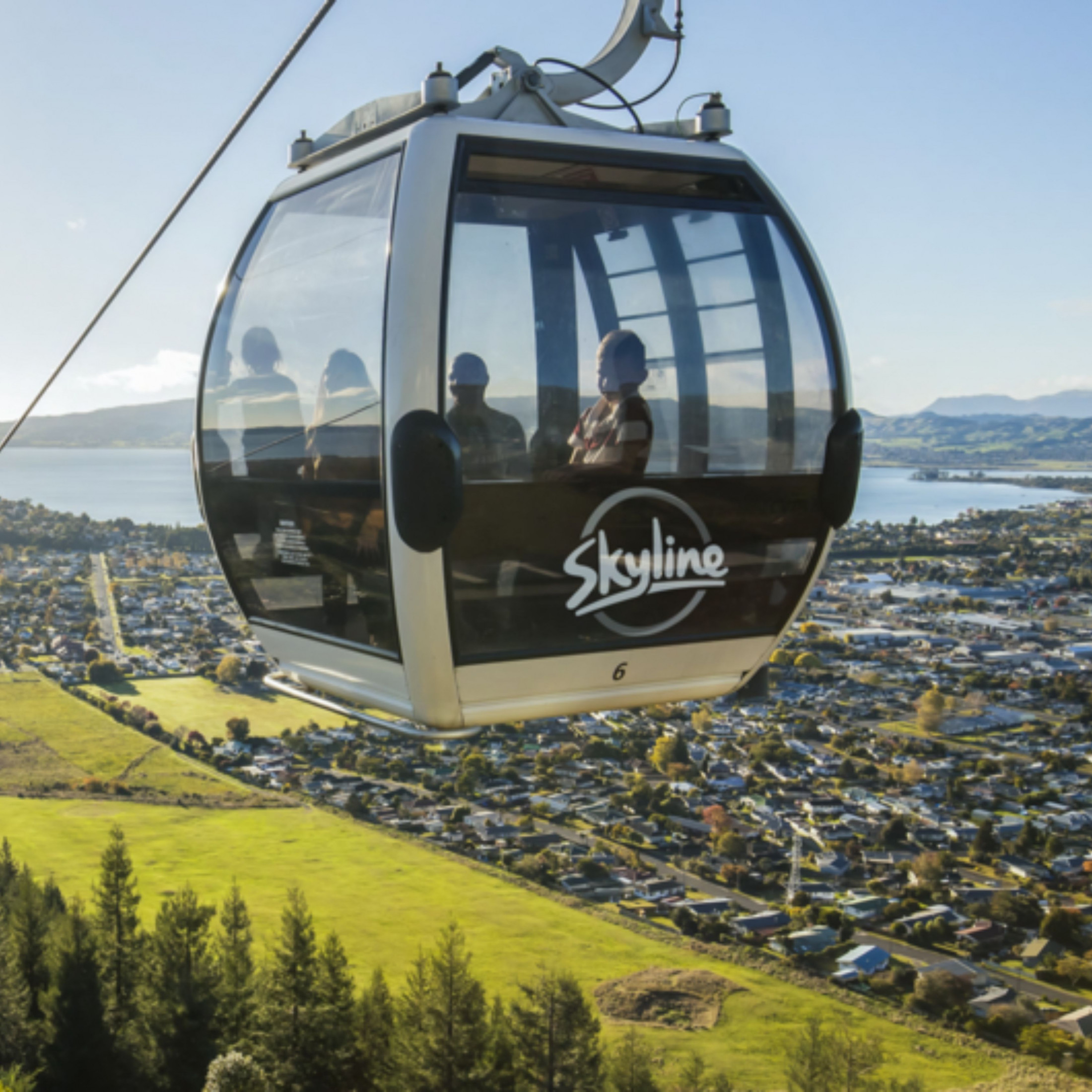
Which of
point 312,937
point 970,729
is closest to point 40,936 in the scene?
point 312,937

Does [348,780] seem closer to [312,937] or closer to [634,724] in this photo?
[634,724]

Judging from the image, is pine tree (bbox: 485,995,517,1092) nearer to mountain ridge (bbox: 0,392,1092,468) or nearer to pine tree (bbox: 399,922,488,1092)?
pine tree (bbox: 399,922,488,1092)

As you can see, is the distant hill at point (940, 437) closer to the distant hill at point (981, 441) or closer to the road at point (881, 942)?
the distant hill at point (981, 441)

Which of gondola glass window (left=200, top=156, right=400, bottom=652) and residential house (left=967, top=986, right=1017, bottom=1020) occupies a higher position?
gondola glass window (left=200, top=156, right=400, bottom=652)

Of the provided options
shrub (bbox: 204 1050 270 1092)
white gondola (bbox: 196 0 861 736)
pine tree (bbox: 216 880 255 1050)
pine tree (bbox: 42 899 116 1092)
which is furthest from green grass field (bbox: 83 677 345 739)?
white gondola (bbox: 196 0 861 736)

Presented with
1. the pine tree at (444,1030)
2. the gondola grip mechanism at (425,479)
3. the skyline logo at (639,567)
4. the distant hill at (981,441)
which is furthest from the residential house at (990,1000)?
the gondola grip mechanism at (425,479)

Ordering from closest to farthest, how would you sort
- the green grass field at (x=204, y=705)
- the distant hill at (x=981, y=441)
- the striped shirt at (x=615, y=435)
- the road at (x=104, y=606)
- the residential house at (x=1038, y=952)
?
the striped shirt at (x=615, y=435)
the residential house at (x=1038, y=952)
the green grass field at (x=204, y=705)
the road at (x=104, y=606)
the distant hill at (x=981, y=441)
